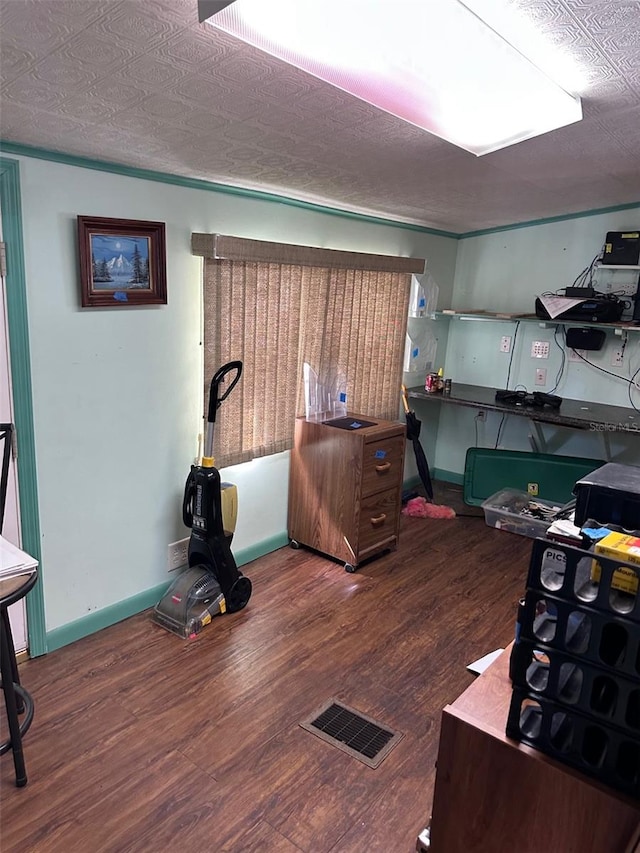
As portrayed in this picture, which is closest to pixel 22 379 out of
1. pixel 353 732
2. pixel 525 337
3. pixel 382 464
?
pixel 353 732

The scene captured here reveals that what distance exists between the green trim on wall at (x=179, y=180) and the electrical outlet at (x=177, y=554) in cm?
177

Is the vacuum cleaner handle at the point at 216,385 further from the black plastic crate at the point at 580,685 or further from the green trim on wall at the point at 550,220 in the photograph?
the green trim on wall at the point at 550,220

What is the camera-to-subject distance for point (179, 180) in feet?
8.63

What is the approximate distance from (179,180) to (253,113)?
34.4 inches

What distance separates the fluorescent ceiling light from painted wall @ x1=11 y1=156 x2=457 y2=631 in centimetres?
127

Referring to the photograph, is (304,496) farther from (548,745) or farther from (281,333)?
(548,745)

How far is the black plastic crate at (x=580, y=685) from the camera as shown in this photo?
99 cm

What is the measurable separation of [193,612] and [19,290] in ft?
5.22

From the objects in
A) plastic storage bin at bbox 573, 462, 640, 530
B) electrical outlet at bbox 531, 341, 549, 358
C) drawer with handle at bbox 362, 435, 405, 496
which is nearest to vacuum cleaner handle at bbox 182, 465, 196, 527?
drawer with handle at bbox 362, 435, 405, 496

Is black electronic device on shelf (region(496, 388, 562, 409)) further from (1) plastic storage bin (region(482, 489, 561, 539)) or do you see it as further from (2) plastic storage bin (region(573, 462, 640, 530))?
(2) plastic storage bin (region(573, 462, 640, 530))

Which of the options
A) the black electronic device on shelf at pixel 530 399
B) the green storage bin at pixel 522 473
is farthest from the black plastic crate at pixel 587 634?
the green storage bin at pixel 522 473

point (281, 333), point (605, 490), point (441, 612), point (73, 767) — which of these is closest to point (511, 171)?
point (281, 333)

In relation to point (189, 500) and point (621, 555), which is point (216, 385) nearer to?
point (189, 500)

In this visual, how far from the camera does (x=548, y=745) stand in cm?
108
